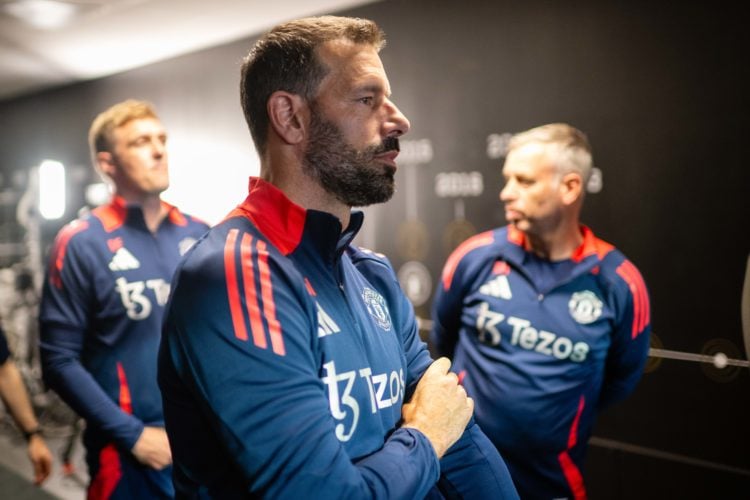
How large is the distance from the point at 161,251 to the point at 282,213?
1.40 meters

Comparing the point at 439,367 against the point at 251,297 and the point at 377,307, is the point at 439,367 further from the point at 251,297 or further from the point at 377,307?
the point at 251,297

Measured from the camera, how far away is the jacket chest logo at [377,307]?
1.17 meters

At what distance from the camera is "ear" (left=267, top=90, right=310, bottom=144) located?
1.11 m

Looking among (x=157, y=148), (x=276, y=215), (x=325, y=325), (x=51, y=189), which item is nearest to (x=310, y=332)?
(x=325, y=325)

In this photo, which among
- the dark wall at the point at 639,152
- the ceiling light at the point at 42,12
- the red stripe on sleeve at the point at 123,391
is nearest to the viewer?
the red stripe on sleeve at the point at 123,391

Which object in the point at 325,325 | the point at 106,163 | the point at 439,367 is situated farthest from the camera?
the point at 106,163

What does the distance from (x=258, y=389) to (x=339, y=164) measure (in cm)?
42

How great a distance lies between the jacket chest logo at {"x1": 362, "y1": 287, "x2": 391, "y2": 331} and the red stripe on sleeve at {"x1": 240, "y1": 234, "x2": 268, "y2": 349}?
274 mm

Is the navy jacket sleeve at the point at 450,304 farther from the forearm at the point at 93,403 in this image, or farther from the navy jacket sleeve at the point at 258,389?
the navy jacket sleeve at the point at 258,389

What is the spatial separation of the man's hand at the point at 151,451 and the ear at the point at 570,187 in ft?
5.02

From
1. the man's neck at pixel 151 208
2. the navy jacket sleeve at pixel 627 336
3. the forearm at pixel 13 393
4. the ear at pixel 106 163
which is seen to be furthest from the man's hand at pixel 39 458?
the navy jacket sleeve at pixel 627 336

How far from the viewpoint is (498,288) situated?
2201mm

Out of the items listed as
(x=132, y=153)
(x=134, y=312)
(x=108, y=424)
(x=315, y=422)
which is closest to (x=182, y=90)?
(x=132, y=153)

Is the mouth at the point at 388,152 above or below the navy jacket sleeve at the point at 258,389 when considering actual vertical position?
above
